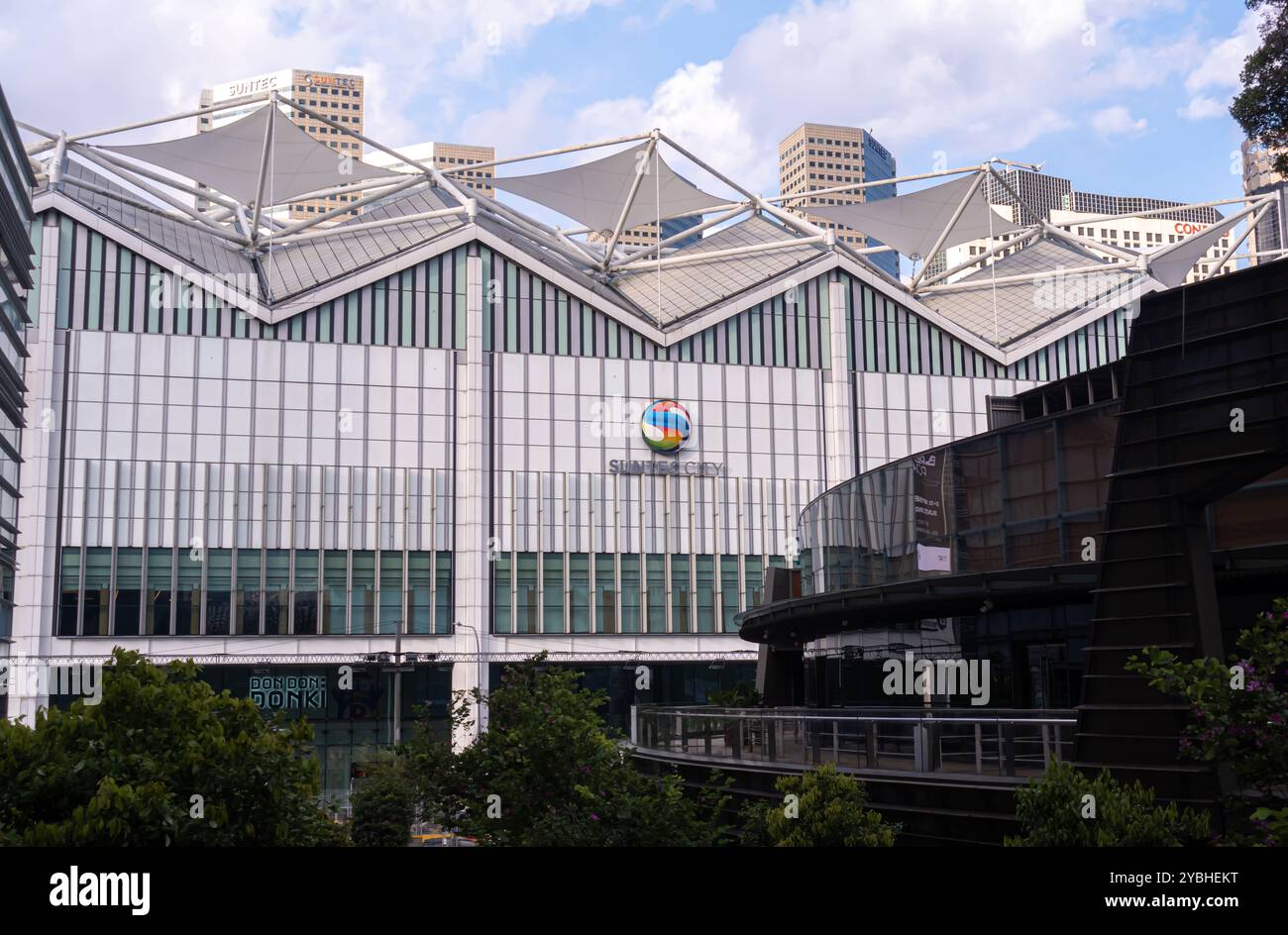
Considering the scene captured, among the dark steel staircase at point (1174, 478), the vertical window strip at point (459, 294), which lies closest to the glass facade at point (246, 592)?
the vertical window strip at point (459, 294)

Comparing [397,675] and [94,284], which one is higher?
[94,284]

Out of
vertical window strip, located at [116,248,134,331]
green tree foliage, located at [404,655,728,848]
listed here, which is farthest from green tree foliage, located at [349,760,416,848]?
vertical window strip, located at [116,248,134,331]

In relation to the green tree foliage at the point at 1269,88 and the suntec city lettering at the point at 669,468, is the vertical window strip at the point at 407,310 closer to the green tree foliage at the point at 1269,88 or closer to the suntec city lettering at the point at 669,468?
the suntec city lettering at the point at 669,468

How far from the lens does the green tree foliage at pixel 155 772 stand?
12.2 m

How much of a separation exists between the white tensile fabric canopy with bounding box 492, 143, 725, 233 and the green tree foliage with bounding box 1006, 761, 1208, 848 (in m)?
58.4

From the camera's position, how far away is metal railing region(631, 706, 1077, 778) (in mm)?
17703

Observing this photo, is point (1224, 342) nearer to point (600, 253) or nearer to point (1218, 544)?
point (1218, 544)

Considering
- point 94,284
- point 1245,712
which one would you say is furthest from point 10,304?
point 94,284

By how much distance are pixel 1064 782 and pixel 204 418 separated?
192 ft

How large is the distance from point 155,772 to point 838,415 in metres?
62.6

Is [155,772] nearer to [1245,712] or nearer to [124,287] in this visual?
[1245,712]

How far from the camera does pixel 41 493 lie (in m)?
62.8
